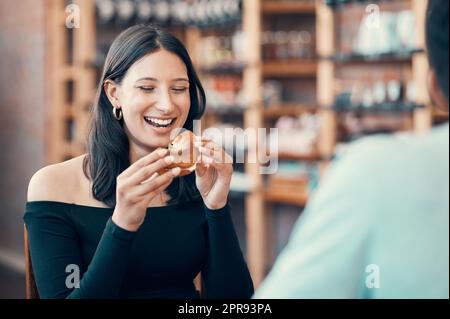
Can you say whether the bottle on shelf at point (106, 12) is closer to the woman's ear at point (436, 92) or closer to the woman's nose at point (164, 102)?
the woman's nose at point (164, 102)

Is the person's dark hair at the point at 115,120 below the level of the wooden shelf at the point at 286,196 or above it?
above

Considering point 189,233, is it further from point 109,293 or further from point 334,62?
point 334,62

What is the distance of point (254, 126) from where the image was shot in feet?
12.6

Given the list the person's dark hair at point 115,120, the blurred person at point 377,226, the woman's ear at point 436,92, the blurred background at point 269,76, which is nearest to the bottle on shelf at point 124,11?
the blurred background at point 269,76

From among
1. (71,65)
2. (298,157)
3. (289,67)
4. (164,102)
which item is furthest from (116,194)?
(289,67)

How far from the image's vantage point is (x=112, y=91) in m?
1.01

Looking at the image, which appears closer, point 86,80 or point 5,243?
point 5,243

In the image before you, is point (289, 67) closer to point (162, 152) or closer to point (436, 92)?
point (162, 152)

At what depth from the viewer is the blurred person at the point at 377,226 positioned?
57 centimetres

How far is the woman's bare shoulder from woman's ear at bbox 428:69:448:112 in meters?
0.53

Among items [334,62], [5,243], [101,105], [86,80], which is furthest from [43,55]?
[101,105]

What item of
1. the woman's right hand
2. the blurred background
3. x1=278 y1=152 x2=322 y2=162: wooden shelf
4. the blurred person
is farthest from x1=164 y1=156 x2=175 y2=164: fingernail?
x1=278 y1=152 x2=322 y2=162: wooden shelf

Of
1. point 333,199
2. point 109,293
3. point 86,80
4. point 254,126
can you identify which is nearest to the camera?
point 333,199

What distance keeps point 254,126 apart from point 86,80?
38.6 inches
